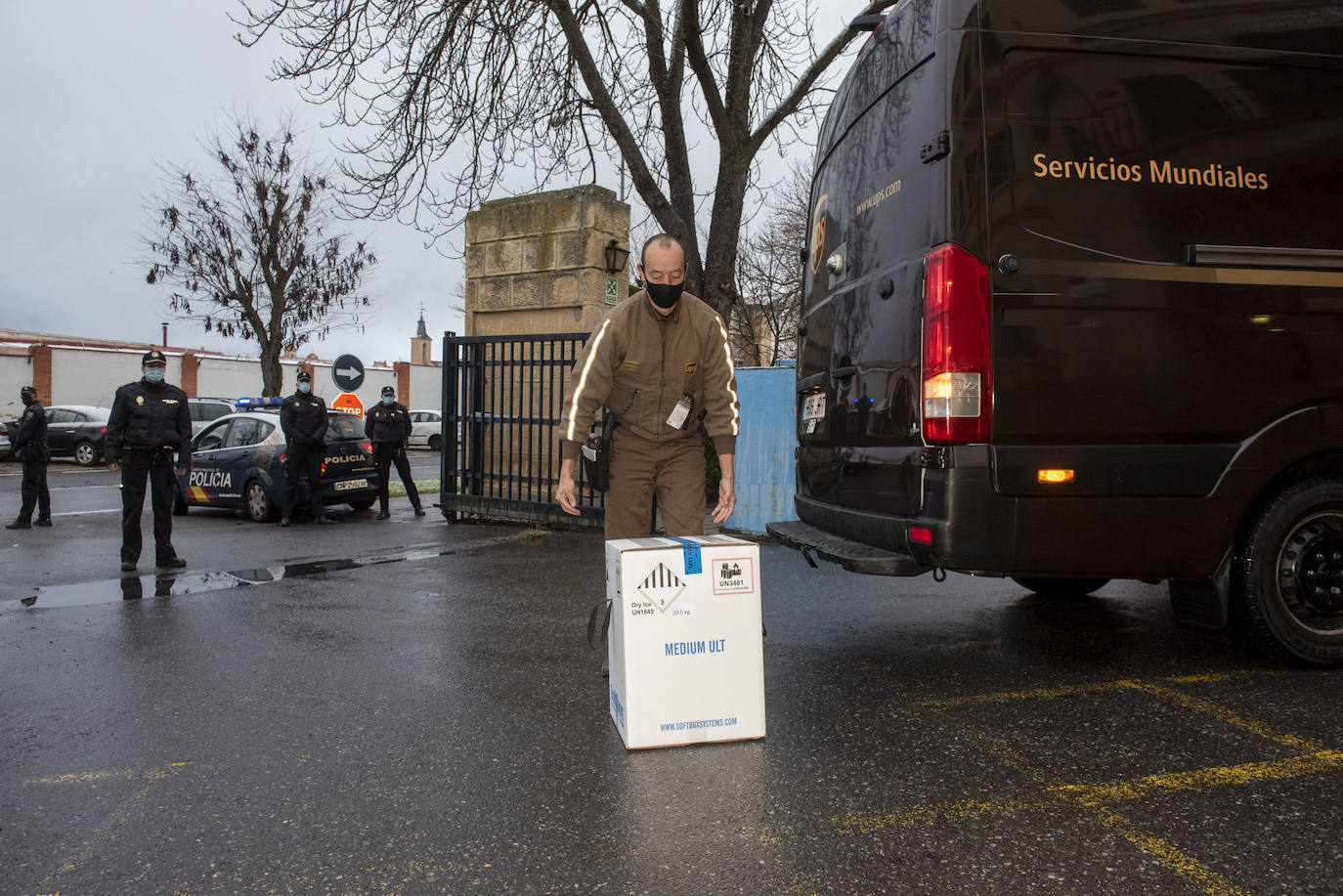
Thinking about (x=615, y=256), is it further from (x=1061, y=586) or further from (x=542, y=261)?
(x=1061, y=586)

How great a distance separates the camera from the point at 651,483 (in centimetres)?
413

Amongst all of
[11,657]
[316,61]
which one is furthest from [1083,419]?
[316,61]

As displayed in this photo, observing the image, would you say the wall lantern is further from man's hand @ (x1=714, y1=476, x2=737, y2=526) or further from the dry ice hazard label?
the dry ice hazard label

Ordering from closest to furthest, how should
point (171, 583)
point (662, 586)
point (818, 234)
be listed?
point (662, 586) < point (818, 234) < point (171, 583)

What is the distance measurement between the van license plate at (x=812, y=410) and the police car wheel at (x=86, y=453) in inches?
922

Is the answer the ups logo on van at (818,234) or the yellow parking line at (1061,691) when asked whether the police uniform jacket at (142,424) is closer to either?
the ups logo on van at (818,234)

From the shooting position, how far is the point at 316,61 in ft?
34.1

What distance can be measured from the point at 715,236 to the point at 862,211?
301 inches

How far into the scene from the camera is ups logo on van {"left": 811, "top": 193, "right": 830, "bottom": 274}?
15.5ft

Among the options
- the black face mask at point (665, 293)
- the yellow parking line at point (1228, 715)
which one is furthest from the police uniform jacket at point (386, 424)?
the yellow parking line at point (1228, 715)

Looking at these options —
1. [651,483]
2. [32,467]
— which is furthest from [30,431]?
[651,483]

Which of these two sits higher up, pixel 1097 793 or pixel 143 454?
pixel 143 454

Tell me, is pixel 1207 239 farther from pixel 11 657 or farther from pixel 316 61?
pixel 316 61

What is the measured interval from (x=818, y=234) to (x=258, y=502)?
9019 mm
